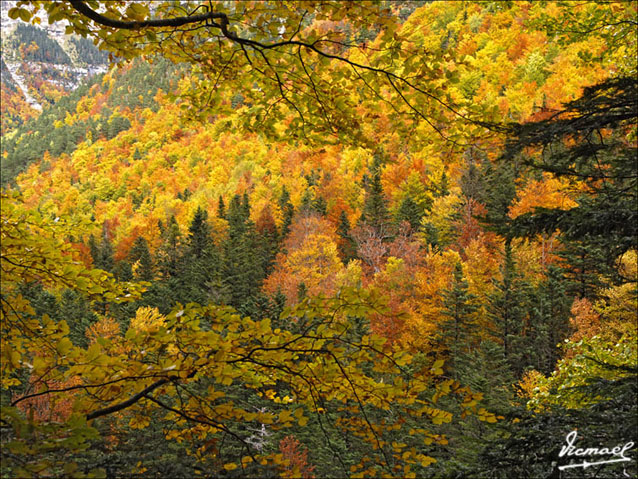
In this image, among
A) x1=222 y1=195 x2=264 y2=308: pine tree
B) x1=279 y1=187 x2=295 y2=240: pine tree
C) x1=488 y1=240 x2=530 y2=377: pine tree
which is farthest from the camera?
x1=279 y1=187 x2=295 y2=240: pine tree

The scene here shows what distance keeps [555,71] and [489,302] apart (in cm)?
4965

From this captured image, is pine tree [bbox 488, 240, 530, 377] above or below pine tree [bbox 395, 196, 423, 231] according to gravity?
below

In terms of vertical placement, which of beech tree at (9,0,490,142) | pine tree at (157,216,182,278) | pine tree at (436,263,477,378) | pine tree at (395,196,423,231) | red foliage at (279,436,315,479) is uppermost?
beech tree at (9,0,490,142)

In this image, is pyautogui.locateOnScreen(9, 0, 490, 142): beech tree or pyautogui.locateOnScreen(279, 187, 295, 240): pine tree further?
pyautogui.locateOnScreen(279, 187, 295, 240): pine tree

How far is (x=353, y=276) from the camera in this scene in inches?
1355

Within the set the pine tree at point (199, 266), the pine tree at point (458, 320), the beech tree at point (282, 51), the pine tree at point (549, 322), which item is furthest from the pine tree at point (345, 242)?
the beech tree at point (282, 51)

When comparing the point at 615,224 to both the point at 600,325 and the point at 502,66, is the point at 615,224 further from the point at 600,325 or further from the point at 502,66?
the point at 502,66

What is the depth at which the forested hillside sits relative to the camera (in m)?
2.47

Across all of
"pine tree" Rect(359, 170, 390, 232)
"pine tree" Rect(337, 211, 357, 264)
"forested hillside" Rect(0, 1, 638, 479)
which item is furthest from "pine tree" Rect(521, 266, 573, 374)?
"pine tree" Rect(337, 211, 357, 264)

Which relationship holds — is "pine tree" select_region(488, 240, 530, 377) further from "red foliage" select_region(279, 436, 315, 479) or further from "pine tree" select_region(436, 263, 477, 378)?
"red foliage" select_region(279, 436, 315, 479)

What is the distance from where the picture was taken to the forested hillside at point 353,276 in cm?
247

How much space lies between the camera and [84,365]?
2213 mm

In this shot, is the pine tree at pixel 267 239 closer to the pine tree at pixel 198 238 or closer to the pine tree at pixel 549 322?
the pine tree at pixel 198 238

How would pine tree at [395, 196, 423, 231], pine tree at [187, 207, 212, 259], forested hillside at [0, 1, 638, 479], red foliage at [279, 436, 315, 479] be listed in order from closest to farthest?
forested hillside at [0, 1, 638, 479] → red foliage at [279, 436, 315, 479] → pine tree at [395, 196, 423, 231] → pine tree at [187, 207, 212, 259]
